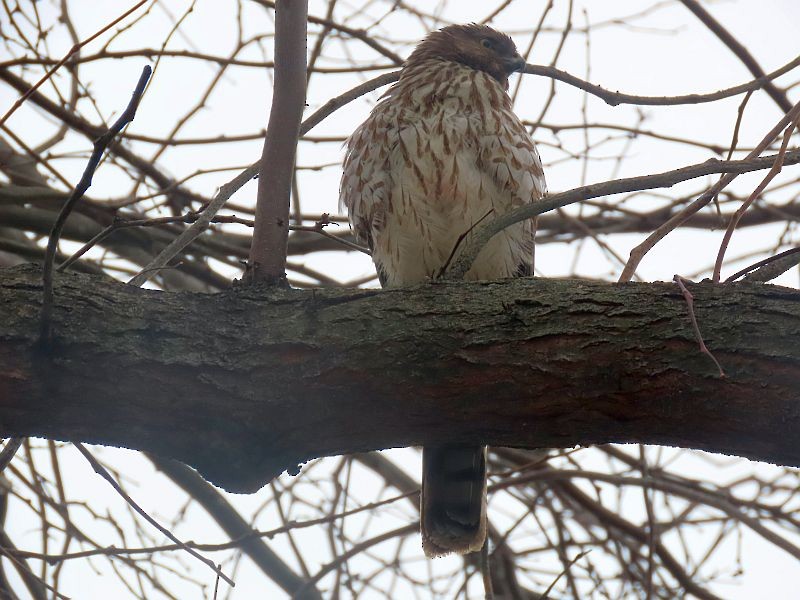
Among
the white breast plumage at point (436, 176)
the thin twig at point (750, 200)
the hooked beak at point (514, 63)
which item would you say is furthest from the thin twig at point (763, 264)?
the hooked beak at point (514, 63)

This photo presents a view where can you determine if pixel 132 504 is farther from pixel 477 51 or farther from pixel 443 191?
pixel 477 51

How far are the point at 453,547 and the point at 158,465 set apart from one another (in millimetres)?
1328

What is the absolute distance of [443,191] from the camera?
3.47 meters

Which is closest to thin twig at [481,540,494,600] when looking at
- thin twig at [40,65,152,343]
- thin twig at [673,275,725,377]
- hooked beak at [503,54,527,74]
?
thin twig at [673,275,725,377]

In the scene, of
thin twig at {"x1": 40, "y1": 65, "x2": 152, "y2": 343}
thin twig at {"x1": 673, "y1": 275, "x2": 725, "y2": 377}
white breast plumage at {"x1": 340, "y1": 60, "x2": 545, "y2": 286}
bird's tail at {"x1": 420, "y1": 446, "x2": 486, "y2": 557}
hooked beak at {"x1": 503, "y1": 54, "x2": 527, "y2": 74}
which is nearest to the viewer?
thin twig at {"x1": 40, "y1": 65, "x2": 152, "y2": 343}

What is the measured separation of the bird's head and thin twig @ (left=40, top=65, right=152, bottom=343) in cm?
252

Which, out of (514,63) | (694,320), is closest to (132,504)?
(694,320)

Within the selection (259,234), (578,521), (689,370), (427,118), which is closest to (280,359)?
(259,234)

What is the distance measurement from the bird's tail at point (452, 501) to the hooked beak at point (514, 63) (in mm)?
1784

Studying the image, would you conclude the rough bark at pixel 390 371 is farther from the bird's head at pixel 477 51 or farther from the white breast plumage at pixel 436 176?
the bird's head at pixel 477 51

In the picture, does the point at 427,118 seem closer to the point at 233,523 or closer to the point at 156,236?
the point at 156,236

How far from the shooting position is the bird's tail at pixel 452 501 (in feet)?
10.6

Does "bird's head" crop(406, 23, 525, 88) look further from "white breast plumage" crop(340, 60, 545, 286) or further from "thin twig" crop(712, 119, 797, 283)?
"thin twig" crop(712, 119, 797, 283)

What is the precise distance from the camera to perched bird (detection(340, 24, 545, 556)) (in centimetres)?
331
